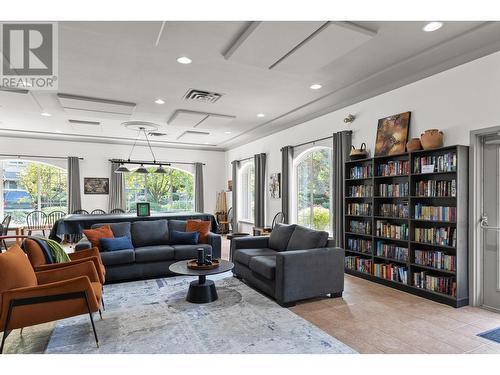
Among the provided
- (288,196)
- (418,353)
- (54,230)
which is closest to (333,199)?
(288,196)

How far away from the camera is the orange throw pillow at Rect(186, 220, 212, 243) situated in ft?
17.9

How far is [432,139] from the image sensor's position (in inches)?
149

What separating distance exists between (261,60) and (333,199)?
9.40 ft

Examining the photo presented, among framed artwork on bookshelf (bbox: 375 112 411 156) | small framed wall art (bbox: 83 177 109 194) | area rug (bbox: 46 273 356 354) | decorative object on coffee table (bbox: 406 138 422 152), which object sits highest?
framed artwork on bookshelf (bbox: 375 112 411 156)

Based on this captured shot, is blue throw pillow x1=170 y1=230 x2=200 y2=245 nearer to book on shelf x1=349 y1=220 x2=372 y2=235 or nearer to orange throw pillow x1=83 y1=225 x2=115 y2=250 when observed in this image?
orange throw pillow x1=83 y1=225 x2=115 y2=250

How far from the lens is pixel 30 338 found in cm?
275

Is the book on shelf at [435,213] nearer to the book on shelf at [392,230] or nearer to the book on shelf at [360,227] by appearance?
the book on shelf at [392,230]

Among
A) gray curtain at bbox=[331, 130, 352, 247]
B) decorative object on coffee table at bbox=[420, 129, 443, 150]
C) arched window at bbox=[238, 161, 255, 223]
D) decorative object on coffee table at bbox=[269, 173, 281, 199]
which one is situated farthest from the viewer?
arched window at bbox=[238, 161, 255, 223]

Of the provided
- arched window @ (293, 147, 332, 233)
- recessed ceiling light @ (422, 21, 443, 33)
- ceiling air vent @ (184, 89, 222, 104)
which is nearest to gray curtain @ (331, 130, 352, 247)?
arched window @ (293, 147, 332, 233)

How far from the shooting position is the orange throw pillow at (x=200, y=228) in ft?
17.9

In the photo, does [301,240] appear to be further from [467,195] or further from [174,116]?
[174,116]

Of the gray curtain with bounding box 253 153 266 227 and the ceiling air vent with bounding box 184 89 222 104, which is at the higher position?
the ceiling air vent with bounding box 184 89 222 104

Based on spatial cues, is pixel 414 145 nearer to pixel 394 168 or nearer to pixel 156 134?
pixel 394 168

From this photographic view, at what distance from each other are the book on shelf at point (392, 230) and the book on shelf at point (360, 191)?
46 cm
